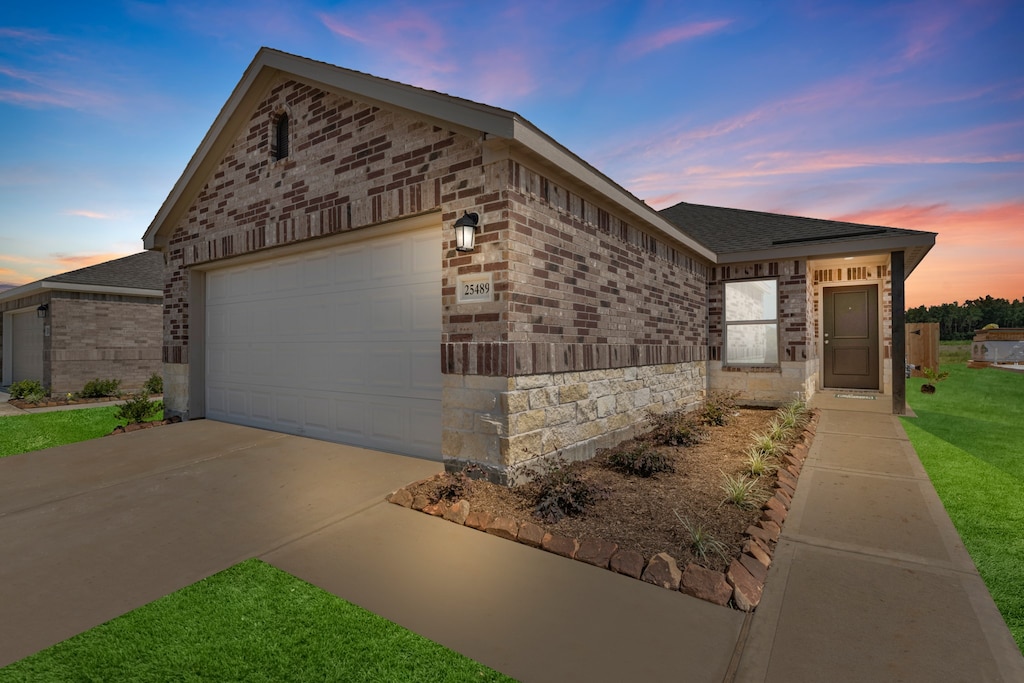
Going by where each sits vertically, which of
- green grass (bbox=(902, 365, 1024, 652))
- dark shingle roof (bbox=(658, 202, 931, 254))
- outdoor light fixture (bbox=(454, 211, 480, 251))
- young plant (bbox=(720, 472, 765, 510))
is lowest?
green grass (bbox=(902, 365, 1024, 652))

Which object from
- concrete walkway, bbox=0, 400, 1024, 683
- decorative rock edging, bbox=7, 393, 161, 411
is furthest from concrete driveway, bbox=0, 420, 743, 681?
decorative rock edging, bbox=7, 393, 161, 411

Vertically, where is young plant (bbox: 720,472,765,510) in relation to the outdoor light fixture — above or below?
below

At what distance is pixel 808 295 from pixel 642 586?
942 cm

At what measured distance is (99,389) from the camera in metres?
12.6

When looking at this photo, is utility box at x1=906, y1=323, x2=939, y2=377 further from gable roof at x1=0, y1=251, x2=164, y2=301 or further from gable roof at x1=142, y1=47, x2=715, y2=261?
gable roof at x1=0, y1=251, x2=164, y2=301

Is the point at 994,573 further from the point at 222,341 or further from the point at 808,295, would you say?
the point at 222,341

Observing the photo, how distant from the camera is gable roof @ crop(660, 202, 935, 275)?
8680 millimetres

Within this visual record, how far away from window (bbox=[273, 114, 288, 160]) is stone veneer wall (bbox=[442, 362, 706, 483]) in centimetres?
469

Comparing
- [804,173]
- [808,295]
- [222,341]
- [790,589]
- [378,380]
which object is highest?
[804,173]

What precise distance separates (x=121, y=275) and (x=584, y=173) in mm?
16030

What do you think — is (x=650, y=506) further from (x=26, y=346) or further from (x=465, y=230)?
(x=26, y=346)

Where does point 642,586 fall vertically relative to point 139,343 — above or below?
below

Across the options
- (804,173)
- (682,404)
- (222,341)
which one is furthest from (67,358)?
(804,173)

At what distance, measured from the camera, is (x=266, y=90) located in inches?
270
